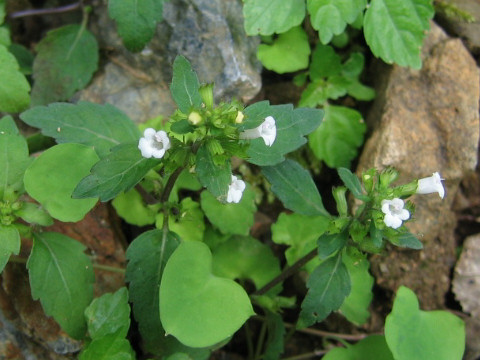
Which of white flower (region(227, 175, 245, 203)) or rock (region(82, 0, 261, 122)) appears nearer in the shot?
white flower (region(227, 175, 245, 203))

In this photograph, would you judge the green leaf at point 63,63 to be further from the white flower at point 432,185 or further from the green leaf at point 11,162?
the white flower at point 432,185

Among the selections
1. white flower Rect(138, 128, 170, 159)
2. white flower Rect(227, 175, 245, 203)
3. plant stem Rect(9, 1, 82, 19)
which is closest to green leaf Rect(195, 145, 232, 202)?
white flower Rect(227, 175, 245, 203)

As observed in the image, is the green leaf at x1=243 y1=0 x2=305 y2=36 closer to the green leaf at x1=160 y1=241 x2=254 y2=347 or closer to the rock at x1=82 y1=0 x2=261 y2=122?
the rock at x1=82 y1=0 x2=261 y2=122

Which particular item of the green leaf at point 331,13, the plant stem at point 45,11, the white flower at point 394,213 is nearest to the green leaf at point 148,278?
the white flower at point 394,213

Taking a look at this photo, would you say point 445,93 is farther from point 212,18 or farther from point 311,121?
point 212,18

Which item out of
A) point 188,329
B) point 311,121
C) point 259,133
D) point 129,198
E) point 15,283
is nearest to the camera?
point 259,133

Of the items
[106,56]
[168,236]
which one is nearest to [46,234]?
[168,236]

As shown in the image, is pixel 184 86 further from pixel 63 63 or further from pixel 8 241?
pixel 63 63

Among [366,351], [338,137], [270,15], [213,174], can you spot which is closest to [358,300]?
[366,351]
